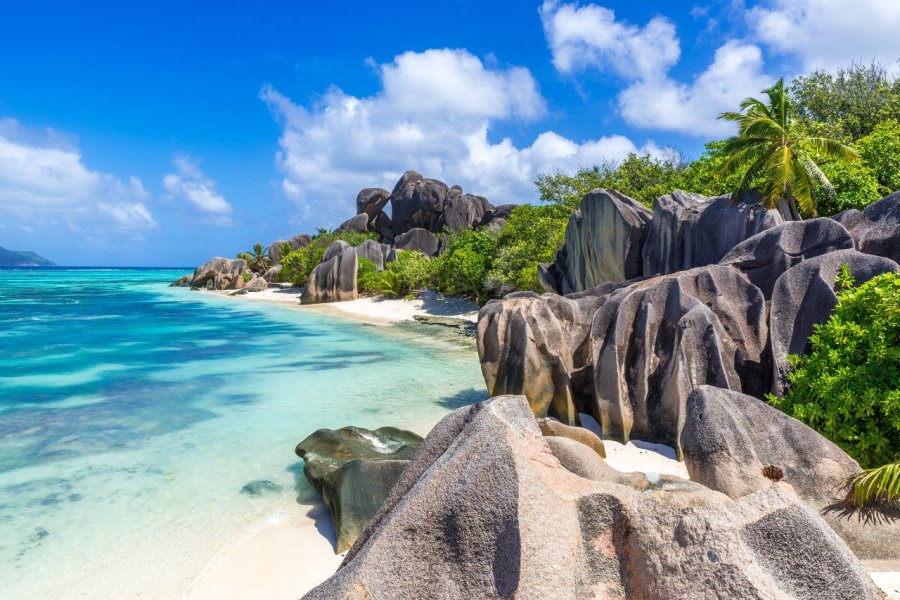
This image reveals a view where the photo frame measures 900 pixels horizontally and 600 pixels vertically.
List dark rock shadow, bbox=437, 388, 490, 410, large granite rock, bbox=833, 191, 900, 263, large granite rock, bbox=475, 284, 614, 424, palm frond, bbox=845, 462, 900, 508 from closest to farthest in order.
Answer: palm frond, bbox=845, 462, 900, 508
large granite rock, bbox=833, 191, 900, 263
large granite rock, bbox=475, 284, 614, 424
dark rock shadow, bbox=437, 388, 490, 410

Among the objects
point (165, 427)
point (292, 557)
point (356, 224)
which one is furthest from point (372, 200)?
point (292, 557)

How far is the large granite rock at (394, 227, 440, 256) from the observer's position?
153ft

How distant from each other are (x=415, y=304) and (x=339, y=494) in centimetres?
2363

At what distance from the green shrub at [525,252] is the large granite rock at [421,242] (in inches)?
846

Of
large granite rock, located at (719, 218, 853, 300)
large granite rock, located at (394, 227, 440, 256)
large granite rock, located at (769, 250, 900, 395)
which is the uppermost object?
large granite rock, located at (394, 227, 440, 256)

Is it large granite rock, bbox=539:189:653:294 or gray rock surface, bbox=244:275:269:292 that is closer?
large granite rock, bbox=539:189:653:294

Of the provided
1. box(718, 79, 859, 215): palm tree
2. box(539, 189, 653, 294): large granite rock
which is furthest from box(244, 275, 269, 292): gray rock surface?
box(718, 79, 859, 215): palm tree

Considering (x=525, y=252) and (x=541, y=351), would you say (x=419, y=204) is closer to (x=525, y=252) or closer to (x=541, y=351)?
(x=525, y=252)

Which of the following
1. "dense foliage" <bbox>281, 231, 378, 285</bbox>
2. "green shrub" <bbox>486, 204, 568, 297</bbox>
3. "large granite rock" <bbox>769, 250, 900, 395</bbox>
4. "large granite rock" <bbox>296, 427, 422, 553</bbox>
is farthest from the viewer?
"dense foliage" <bbox>281, 231, 378, 285</bbox>

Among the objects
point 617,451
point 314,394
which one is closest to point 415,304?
point 314,394

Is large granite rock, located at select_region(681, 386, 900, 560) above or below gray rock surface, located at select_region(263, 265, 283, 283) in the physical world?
below

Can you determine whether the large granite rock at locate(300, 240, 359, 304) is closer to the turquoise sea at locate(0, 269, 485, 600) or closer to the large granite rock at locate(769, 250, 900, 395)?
the turquoise sea at locate(0, 269, 485, 600)

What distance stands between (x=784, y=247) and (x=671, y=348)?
8.52 feet

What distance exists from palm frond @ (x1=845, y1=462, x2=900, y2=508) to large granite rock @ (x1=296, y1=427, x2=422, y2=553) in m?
4.23
